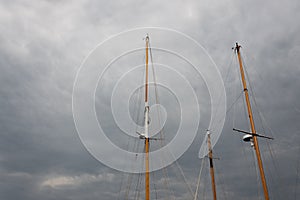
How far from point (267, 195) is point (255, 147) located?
6.74 meters

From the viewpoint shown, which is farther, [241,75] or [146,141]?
[146,141]

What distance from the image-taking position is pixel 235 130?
38062 mm

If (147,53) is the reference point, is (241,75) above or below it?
below

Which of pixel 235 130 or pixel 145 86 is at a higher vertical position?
pixel 145 86

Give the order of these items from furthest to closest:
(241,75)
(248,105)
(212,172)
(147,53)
→ (212,172), (147,53), (241,75), (248,105)

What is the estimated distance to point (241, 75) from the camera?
41438 mm

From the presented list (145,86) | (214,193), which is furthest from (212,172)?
(145,86)

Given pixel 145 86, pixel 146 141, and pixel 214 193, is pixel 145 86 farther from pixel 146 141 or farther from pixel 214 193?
pixel 214 193

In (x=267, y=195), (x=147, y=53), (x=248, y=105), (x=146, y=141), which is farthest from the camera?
(x=147, y=53)

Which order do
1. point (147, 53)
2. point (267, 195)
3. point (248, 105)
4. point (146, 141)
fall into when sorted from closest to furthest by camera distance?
point (267, 195) < point (248, 105) < point (146, 141) < point (147, 53)

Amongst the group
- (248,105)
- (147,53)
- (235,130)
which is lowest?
(235,130)

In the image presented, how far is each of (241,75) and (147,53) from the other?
20.5 m

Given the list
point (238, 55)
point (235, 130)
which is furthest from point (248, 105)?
point (238, 55)

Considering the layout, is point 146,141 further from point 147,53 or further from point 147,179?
point 147,53
